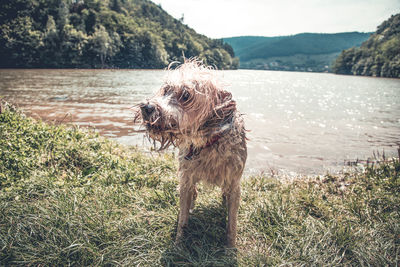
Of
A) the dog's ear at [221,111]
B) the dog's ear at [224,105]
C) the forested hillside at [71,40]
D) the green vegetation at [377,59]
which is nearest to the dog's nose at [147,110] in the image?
the dog's ear at [221,111]

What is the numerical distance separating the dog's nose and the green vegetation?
9589cm

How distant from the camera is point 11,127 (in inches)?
185

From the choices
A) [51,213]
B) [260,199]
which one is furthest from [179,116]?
[260,199]

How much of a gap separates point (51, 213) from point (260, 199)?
3038 millimetres

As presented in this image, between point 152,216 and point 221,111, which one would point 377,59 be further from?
point 152,216

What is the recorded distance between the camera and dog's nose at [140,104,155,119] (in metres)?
2.05

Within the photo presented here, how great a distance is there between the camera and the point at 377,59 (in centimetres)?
8212

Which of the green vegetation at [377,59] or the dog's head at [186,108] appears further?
the green vegetation at [377,59]

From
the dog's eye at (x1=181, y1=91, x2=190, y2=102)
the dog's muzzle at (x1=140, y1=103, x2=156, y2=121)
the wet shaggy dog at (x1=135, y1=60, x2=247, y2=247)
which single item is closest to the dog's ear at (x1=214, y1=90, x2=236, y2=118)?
the wet shaggy dog at (x1=135, y1=60, x2=247, y2=247)

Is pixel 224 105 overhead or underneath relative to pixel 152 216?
overhead

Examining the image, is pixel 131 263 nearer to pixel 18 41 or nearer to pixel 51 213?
pixel 51 213

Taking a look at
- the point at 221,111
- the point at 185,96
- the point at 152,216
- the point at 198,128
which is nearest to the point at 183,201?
the point at 152,216

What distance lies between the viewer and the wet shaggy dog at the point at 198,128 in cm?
218

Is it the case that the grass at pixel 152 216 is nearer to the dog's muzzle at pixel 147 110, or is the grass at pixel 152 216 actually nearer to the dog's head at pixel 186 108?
the dog's head at pixel 186 108
